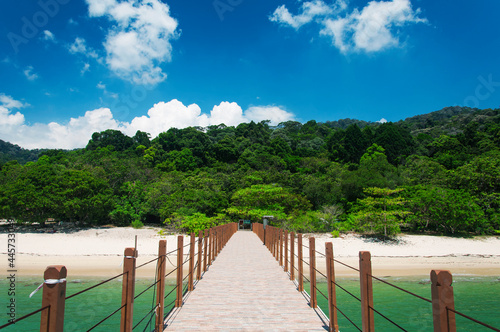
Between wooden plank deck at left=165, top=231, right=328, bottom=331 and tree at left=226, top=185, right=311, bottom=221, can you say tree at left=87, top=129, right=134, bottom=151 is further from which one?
wooden plank deck at left=165, top=231, right=328, bottom=331

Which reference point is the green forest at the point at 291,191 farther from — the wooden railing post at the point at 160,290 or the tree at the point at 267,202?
the wooden railing post at the point at 160,290

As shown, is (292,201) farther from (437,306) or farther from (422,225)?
(437,306)

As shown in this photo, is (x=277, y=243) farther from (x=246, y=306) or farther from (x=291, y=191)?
(x=291, y=191)

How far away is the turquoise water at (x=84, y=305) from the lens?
8650mm

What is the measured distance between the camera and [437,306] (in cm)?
183

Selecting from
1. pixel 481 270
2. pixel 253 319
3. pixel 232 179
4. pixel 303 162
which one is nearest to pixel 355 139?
pixel 303 162

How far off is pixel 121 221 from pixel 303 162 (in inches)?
990

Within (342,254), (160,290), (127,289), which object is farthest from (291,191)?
(127,289)

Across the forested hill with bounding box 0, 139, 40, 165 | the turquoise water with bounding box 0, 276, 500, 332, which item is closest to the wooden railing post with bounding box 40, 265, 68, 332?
the turquoise water with bounding box 0, 276, 500, 332

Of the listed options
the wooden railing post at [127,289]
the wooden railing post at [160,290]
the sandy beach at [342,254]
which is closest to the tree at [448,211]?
the sandy beach at [342,254]

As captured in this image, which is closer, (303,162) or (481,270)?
(481,270)

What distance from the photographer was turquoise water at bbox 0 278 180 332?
8650 millimetres

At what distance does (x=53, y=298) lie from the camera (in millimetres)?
1704

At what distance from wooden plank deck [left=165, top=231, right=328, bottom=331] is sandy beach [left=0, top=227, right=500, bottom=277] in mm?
9052
